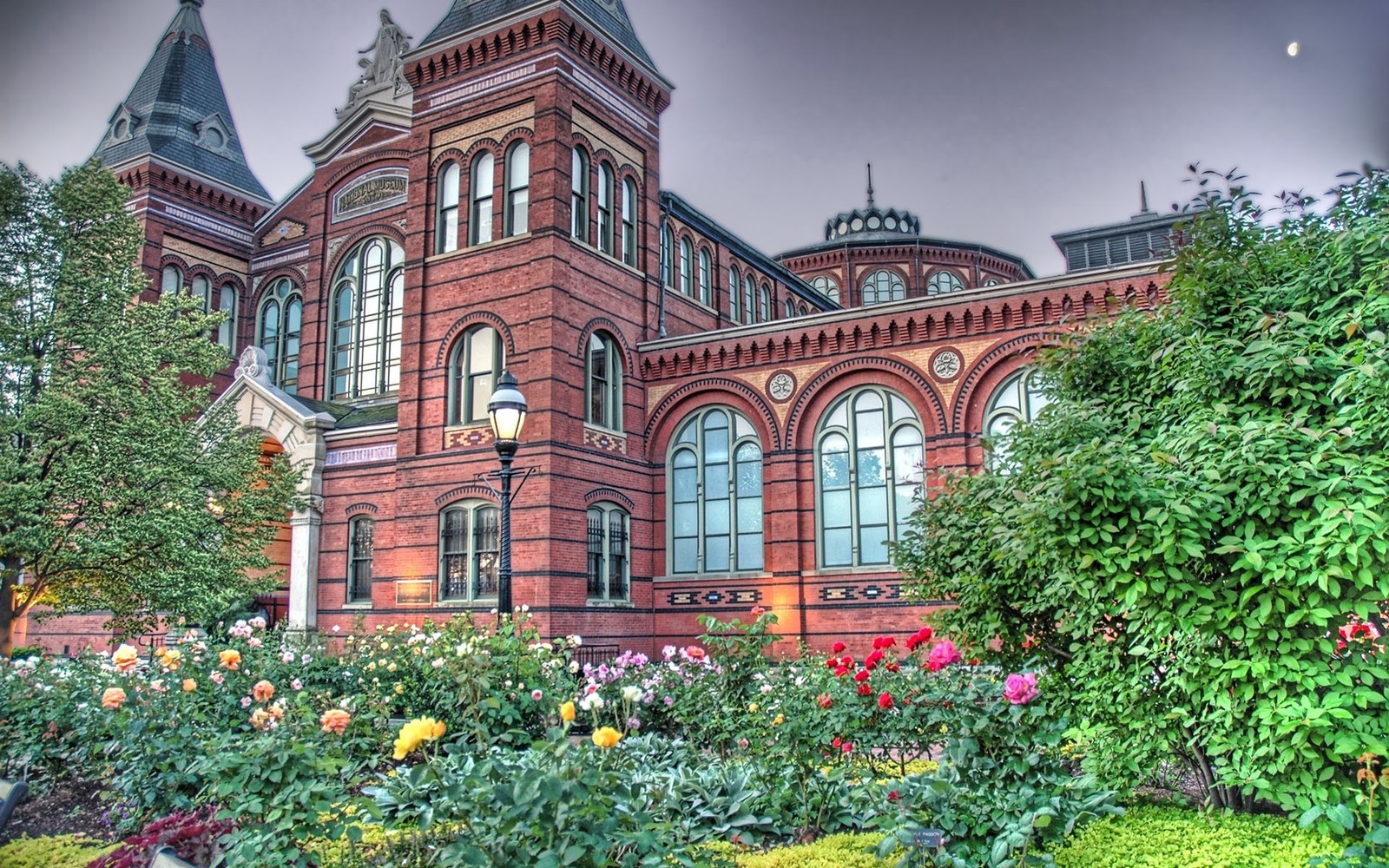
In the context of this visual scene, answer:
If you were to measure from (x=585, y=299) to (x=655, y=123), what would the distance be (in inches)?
227

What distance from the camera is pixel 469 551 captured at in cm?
2056

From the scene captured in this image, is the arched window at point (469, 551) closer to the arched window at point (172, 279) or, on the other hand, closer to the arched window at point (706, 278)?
the arched window at point (706, 278)

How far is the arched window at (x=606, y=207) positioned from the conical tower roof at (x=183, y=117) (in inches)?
566

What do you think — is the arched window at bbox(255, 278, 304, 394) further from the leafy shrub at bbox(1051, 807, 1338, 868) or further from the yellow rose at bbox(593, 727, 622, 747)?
the leafy shrub at bbox(1051, 807, 1338, 868)

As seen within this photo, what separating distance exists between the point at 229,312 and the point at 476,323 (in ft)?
41.2

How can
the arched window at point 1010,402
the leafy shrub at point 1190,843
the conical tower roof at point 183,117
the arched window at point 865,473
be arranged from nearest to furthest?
the leafy shrub at point 1190,843, the arched window at point 1010,402, the arched window at point 865,473, the conical tower roof at point 183,117

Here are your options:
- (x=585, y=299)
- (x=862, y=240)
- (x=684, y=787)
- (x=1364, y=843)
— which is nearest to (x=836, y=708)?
(x=684, y=787)

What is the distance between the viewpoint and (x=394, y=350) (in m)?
25.8

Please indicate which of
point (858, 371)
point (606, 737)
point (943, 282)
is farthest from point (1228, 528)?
point (943, 282)

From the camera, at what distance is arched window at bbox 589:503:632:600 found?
20.7m

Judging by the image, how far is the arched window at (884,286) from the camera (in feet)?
146

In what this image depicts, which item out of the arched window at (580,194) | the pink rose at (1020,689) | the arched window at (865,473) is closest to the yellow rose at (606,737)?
the pink rose at (1020,689)

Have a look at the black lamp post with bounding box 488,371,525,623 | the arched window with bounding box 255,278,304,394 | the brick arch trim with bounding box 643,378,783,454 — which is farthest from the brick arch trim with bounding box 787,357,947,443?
the arched window with bounding box 255,278,304,394

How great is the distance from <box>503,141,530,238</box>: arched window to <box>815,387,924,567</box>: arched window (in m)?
7.83
